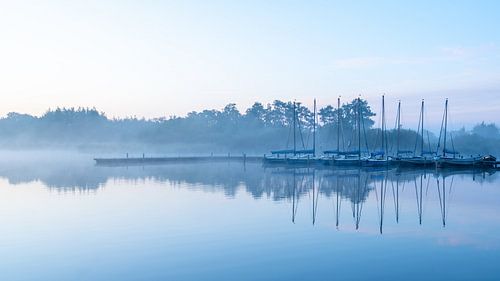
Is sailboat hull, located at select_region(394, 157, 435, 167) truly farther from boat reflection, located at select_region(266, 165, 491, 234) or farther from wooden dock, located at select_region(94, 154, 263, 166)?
wooden dock, located at select_region(94, 154, 263, 166)

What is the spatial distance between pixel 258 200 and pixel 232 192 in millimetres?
5997

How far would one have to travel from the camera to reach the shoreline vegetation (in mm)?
134125

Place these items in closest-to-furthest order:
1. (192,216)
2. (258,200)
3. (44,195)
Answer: (192,216)
(258,200)
(44,195)

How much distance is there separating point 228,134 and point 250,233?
129424mm

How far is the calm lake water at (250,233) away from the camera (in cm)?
1715

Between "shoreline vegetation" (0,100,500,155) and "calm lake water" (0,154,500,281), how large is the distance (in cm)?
8757

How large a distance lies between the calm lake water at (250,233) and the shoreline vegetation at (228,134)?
3448 inches

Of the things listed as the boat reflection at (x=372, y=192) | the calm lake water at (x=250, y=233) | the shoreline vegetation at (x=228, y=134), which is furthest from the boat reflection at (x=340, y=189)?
the shoreline vegetation at (x=228, y=134)

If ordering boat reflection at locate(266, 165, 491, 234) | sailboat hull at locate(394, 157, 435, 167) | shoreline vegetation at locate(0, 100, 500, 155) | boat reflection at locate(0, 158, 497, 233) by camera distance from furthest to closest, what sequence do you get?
shoreline vegetation at locate(0, 100, 500, 155), sailboat hull at locate(394, 157, 435, 167), boat reflection at locate(0, 158, 497, 233), boat reflection at locate(266, 165, 491, 234)

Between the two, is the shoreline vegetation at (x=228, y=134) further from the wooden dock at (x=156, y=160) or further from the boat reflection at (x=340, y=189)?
the boat reflection at (x=340, y=189)

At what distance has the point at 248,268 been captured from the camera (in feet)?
56.9

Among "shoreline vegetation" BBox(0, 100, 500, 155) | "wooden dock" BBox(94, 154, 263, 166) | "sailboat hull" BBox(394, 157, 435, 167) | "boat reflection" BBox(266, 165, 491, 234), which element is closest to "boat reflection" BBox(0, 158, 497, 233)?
"boat reflection" BBox(266, 165, 491, 234)

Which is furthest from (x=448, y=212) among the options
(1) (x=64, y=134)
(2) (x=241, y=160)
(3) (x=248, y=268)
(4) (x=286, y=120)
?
(1) (x=64, y=134)

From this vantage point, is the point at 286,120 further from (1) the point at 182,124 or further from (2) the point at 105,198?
(2) the point at 105,198
